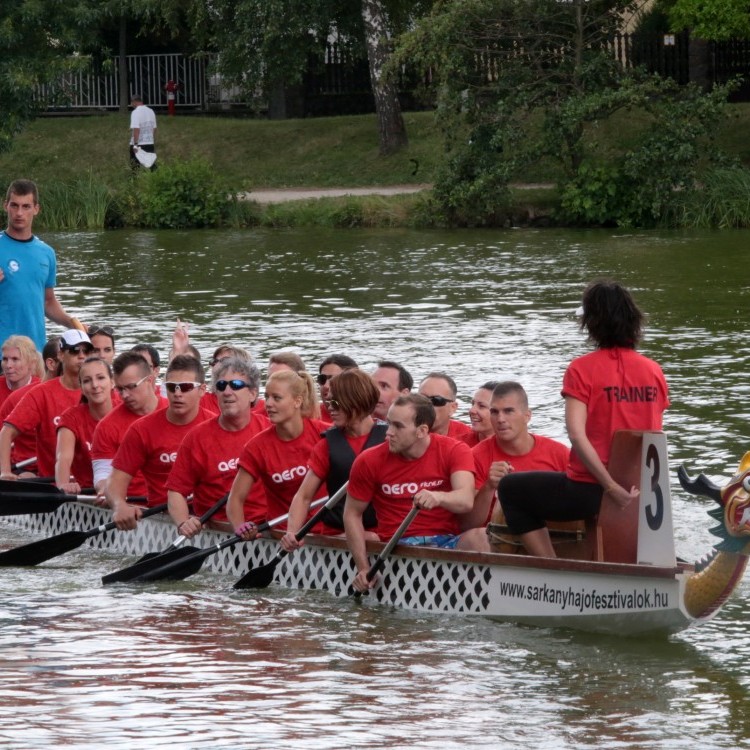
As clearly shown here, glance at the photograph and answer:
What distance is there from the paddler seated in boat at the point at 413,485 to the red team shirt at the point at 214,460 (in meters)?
1.06

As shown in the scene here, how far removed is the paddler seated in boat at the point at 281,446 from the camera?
9.03 metres

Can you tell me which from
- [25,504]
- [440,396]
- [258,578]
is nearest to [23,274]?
[25,504]

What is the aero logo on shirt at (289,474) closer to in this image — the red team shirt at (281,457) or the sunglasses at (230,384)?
the red team shirt at (281,457)

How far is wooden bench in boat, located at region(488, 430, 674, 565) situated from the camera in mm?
7680

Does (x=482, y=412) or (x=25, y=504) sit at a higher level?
(x=482, y=412)

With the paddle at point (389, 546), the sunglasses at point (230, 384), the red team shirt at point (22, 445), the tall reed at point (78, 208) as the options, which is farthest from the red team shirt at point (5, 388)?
the tall reed at point (78, 208)

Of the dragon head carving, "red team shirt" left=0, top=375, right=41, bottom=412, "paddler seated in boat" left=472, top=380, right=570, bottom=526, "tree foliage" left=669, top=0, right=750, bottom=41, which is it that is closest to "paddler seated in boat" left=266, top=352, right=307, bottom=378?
"paddler seated in boat" left=472, top=380, right=570, bottom=526

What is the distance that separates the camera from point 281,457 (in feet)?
30.2

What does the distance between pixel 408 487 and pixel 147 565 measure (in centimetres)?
186

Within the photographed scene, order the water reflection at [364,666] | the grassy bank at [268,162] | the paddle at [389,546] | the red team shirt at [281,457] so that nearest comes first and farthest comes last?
the water reflection at [364,666] → the paddle at [389,546] → the red team shirt at [281,457] → the grassy bank at [268,162]

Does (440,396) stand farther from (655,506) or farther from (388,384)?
(655,506)

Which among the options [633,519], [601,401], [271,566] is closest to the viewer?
[601,401]

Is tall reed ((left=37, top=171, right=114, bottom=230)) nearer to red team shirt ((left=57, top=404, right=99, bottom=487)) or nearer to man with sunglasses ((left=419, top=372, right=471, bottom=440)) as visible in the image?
red team shirt ((left=57, top=404, right=99, bottom=487))

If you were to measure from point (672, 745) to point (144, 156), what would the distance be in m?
28.1
